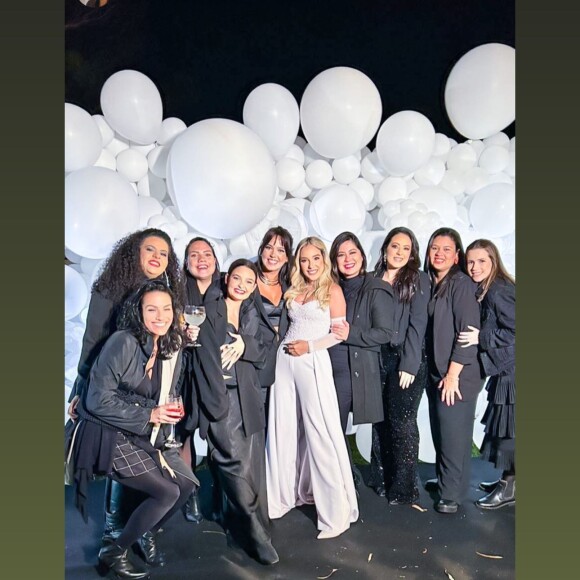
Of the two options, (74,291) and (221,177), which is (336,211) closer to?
(221,177)

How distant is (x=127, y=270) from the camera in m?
3.52

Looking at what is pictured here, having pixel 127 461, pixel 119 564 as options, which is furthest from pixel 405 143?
pixel 119 564

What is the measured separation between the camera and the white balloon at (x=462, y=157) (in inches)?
148

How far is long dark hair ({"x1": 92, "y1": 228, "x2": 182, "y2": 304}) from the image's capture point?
351cm

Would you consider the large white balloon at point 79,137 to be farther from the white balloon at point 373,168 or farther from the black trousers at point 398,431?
the black trousers at point 398,431

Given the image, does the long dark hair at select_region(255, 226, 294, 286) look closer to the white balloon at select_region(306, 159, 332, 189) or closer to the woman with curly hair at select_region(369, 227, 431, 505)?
the white balloon at select_region(306, 159, 332, 189)

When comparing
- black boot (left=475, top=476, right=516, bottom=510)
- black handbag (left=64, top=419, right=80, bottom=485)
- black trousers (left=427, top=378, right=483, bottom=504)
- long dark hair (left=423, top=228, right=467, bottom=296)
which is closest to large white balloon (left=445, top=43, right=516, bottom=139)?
long dark hair (left=423, top=228, right=467, bottom=296)

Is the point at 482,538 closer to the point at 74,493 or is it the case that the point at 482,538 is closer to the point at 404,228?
the point at 404,228

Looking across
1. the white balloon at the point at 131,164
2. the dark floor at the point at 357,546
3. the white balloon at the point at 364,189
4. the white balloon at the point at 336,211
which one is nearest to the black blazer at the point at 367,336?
the white balloon at the point at 336,211

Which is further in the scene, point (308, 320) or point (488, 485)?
point (488, 485)

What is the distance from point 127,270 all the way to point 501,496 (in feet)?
7.66

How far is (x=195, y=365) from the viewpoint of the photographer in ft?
11.7

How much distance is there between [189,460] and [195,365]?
1.71ft

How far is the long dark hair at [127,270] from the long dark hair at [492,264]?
154 cm
